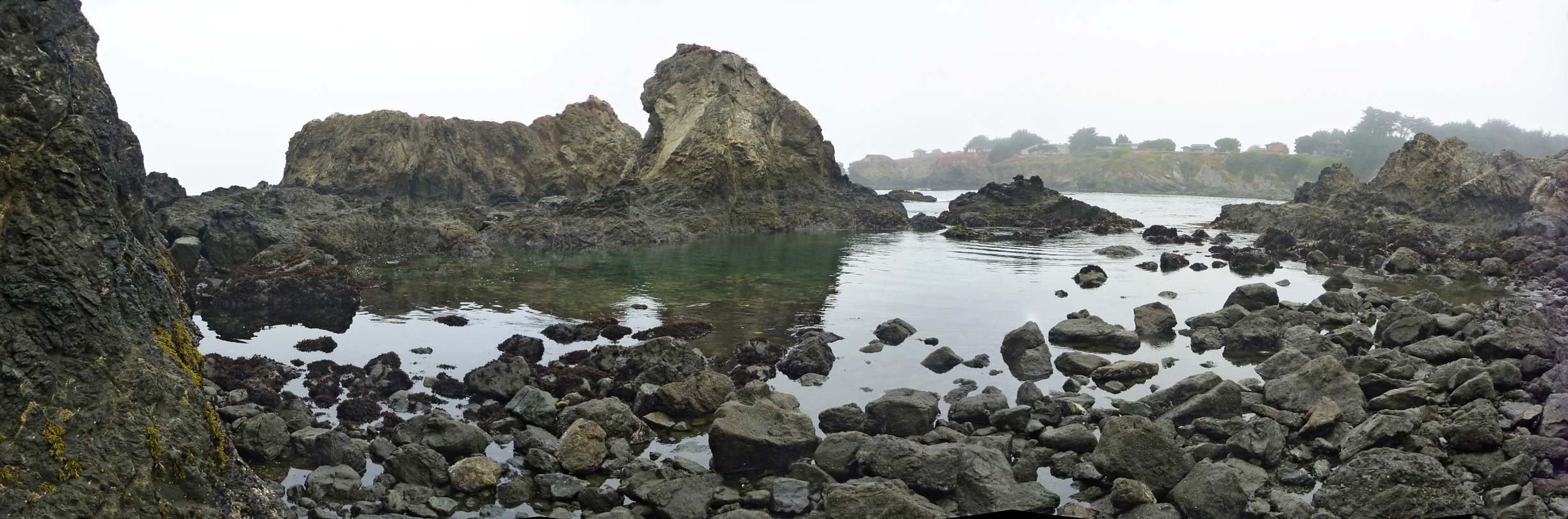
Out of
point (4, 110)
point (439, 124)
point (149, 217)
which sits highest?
point (439, 124)

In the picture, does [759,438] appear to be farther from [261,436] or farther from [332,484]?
[261,436]

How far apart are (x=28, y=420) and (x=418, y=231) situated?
3569 centimetres

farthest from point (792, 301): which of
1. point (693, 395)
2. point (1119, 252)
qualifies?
point (1119, 252)

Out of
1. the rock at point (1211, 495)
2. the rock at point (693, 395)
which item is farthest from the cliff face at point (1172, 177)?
the rock at point (1211, 495)

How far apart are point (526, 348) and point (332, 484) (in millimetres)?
7192

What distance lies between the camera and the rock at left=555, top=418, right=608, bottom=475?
32.8 feet

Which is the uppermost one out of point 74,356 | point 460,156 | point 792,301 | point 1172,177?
point 460,156

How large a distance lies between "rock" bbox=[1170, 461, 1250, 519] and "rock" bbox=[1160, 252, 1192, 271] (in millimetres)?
27629

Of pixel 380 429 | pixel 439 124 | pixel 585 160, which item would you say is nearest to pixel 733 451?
pixel 380 429

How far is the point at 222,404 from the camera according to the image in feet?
39.1

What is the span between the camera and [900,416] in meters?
11.6

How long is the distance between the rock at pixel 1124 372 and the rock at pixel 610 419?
785 cm

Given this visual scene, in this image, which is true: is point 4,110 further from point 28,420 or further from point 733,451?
point 733,451

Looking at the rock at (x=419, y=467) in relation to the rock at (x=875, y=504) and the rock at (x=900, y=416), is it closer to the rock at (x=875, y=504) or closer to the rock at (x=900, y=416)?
the rock at (x=875, y=504)
